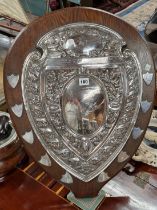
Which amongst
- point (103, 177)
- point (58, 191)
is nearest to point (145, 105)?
point (103, 177)

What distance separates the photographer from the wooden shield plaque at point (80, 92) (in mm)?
491

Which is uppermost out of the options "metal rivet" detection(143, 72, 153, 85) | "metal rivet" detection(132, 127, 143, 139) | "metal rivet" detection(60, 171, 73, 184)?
"metal rivet" detection(143, 72, 153, 85)

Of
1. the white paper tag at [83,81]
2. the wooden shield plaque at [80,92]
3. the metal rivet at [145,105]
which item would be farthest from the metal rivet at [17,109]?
the metal rivet at [145,105]

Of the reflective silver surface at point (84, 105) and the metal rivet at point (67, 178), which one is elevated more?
the reflective silver surface at point (84, 105)

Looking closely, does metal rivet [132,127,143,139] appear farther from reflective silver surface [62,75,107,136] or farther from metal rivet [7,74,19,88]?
metal rivet [7,74,19,88]

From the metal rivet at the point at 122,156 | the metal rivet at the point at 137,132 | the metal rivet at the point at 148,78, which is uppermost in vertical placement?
the metal rivet at the point at 148,78

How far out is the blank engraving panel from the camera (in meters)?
0.50

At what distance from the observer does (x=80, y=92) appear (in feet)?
1.75

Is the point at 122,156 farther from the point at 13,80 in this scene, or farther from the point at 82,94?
the point at 13,80

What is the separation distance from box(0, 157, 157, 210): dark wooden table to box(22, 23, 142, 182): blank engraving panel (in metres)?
0.10

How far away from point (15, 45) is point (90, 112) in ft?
0.57

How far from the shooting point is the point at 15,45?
0.48 m

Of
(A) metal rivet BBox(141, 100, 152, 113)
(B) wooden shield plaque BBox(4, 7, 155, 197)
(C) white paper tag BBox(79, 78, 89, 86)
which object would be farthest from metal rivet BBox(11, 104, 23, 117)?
(A) metal rivet BBox(141, 100, 152, 113)

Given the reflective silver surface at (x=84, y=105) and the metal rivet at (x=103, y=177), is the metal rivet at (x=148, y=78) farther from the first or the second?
the metal rivet at (x=103, y=177)
